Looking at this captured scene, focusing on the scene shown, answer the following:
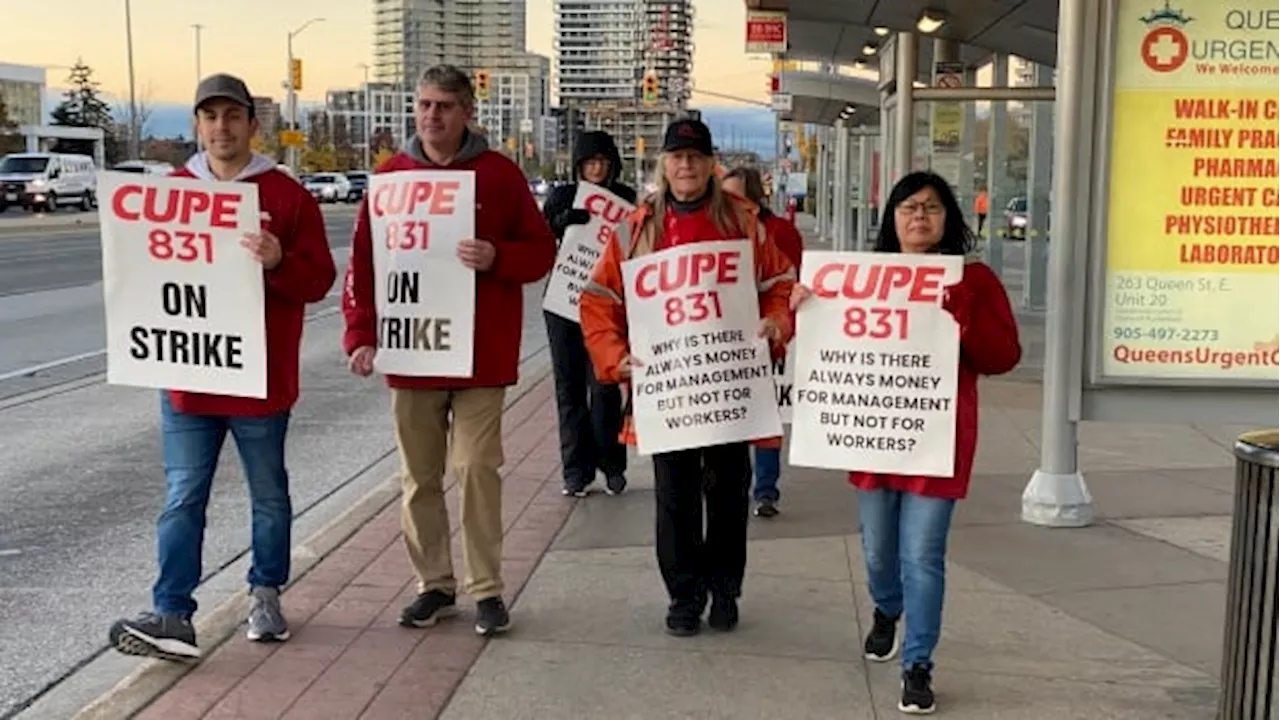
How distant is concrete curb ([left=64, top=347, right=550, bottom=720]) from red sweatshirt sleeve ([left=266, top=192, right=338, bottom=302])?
4.25 feet

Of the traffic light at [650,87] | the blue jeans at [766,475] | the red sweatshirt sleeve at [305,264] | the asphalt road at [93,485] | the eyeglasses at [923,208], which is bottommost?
the asphalt road at [93,485]

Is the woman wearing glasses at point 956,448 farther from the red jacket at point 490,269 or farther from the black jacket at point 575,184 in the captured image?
the black jacket at point 575,184

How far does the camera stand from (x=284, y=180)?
16.0 ft

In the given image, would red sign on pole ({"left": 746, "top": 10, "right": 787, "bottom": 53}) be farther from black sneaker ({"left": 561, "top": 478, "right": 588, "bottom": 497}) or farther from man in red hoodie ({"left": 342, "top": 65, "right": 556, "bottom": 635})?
man in red hoodie ({"left": 342, "top": 65, "right": 556, "bottom": 635})

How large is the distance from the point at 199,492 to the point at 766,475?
10.2 feet

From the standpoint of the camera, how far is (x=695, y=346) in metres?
4.91

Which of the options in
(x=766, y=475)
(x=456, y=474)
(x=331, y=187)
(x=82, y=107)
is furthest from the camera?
(x=82, y=107)

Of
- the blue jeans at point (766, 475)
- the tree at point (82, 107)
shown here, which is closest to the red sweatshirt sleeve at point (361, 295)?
the blue jeans at point (766, 475)

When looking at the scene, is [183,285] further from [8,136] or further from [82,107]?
[82,107]

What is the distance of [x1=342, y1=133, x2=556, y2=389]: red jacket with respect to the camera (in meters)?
5.01

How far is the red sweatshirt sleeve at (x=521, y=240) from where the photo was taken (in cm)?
499

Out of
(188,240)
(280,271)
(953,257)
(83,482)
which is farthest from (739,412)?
(83,482)

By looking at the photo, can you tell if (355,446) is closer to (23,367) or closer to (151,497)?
(151,497)

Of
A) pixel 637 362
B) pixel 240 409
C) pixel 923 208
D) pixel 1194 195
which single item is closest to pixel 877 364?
pixel 923 208
